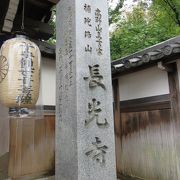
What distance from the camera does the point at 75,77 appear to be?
3293 millimetres

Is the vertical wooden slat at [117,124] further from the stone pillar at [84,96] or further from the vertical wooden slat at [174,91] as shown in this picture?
the stone pillar at [84,96]

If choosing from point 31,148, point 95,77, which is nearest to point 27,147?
point 31,148

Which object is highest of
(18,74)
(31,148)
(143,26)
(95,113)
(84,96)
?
(143,26)

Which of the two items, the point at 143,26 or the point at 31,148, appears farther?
the point at 143,26

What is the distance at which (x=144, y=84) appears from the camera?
19.5 ft

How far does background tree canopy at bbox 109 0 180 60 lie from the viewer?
11.3m

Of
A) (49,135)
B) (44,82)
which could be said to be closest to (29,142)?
(49,135)

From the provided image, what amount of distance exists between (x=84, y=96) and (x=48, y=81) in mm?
3101

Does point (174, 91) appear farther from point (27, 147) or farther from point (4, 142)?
point (4, 142)

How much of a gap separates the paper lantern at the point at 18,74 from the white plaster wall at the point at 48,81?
218 centimetres

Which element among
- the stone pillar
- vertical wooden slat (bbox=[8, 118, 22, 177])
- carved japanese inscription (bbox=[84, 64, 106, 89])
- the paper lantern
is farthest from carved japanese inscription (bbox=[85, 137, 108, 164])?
vertical wooden slat (bbox=[8, 118, 22, 177])

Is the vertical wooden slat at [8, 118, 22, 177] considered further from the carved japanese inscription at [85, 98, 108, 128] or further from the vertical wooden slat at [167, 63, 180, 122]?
the vertical wooden slat at [167, 63, 180, 122]

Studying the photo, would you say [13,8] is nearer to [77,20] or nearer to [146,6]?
[77,20]

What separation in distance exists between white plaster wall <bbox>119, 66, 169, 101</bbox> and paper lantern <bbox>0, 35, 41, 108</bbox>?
3041 millimetres
